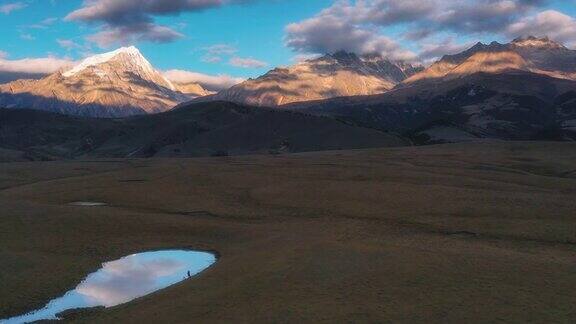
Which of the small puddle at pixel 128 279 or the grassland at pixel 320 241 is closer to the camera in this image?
the grassland at pixel 320 241

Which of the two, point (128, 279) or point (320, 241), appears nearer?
point (128, 279)

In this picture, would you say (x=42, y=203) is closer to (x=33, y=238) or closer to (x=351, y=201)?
(x=33, y=238)

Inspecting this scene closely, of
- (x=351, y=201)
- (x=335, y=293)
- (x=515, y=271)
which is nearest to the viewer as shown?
(x=335, y=293)

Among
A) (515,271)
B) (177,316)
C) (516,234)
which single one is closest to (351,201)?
(516,234)

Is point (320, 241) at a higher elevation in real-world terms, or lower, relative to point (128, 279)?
higher

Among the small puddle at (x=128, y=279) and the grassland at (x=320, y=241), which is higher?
the grassland at (x=320, y=241)
